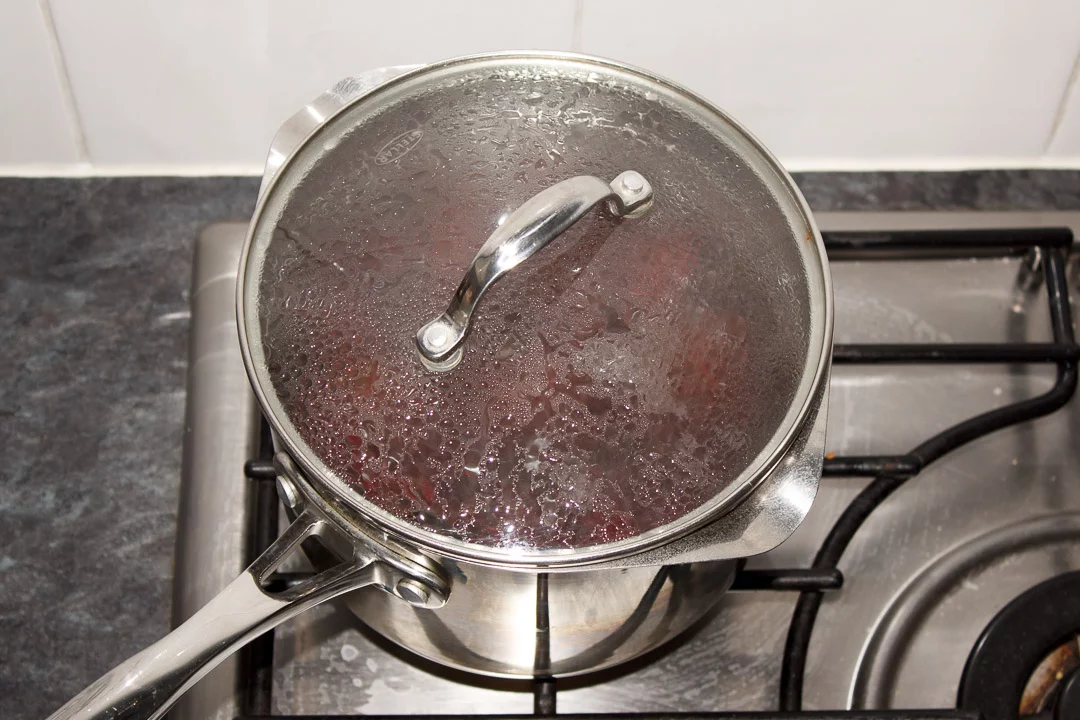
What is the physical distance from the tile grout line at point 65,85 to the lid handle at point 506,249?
18.9 inches

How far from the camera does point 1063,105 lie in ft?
2.90

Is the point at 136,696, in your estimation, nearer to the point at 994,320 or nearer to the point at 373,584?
the point at 373,584

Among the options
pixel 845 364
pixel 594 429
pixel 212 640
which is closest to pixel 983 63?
pixel 845 364

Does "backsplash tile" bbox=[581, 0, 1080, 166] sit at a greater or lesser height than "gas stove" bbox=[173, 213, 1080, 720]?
greater

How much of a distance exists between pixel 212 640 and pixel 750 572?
1.08ft

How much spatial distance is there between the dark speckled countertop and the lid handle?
1.11 feet

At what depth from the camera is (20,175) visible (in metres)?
0.88

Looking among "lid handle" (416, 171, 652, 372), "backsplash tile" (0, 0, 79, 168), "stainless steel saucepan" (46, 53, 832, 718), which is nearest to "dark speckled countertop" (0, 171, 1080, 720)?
"backsplash tile" (0, 0, 79, 168)

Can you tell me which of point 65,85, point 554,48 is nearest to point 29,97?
point 65,85

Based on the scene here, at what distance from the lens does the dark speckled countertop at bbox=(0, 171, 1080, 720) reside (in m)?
0.70

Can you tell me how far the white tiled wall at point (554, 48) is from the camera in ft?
2.62

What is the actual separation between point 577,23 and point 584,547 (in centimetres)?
48

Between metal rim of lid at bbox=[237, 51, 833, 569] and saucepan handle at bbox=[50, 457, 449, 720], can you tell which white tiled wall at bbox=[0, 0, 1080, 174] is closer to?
metal rim of lid at bbox=[237, 51, 833, 569]

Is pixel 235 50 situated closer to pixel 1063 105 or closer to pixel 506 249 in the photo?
pixel 506 249
